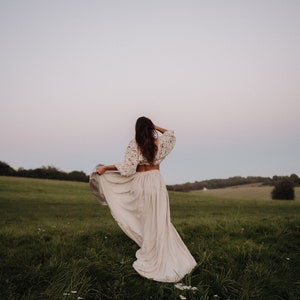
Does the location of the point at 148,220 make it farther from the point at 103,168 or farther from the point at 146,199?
the point at 103,168

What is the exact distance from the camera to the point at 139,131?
22.0 ft

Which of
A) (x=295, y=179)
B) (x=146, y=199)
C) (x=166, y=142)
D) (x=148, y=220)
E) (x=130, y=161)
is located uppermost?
(x=295, y=179)

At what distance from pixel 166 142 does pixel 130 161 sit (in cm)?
96

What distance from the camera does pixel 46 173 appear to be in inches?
2205

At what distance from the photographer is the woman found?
6.29 metres

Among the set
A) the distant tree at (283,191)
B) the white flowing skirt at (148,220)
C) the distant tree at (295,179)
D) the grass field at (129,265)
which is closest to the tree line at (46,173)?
the distant tree at (283,191)

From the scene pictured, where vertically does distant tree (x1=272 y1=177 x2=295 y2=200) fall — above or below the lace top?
below

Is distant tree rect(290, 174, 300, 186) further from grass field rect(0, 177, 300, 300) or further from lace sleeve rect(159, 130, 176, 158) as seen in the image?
lace sleeve rect(159, 130, 176, 158)

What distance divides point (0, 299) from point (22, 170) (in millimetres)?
54924

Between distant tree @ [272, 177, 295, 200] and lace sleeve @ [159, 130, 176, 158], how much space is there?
4444 centimetres

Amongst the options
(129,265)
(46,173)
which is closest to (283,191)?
(46,173)

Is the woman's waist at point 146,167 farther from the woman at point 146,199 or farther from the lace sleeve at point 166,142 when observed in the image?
the lace sleeve at point 166,142

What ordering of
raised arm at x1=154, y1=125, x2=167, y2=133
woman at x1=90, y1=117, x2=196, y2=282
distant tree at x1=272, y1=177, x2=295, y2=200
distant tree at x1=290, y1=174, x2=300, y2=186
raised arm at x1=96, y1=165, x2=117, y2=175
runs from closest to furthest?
woman at x1=90, y1=117, x2=196, y2=282, raised arm at x1=96, y1=165, x2=117, y2=175, raised arm at x1=154, y1=125, x2=167, y2=133, distant tree at x1=272, y1=177, x2=295, y2=200, distant tree at x1=290, y1=174, x2=300, y2=186

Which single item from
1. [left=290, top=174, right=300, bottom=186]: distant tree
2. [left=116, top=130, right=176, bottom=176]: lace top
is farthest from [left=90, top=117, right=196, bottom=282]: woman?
[left=290, top=174, right=300, bottom=186]: distant tree
